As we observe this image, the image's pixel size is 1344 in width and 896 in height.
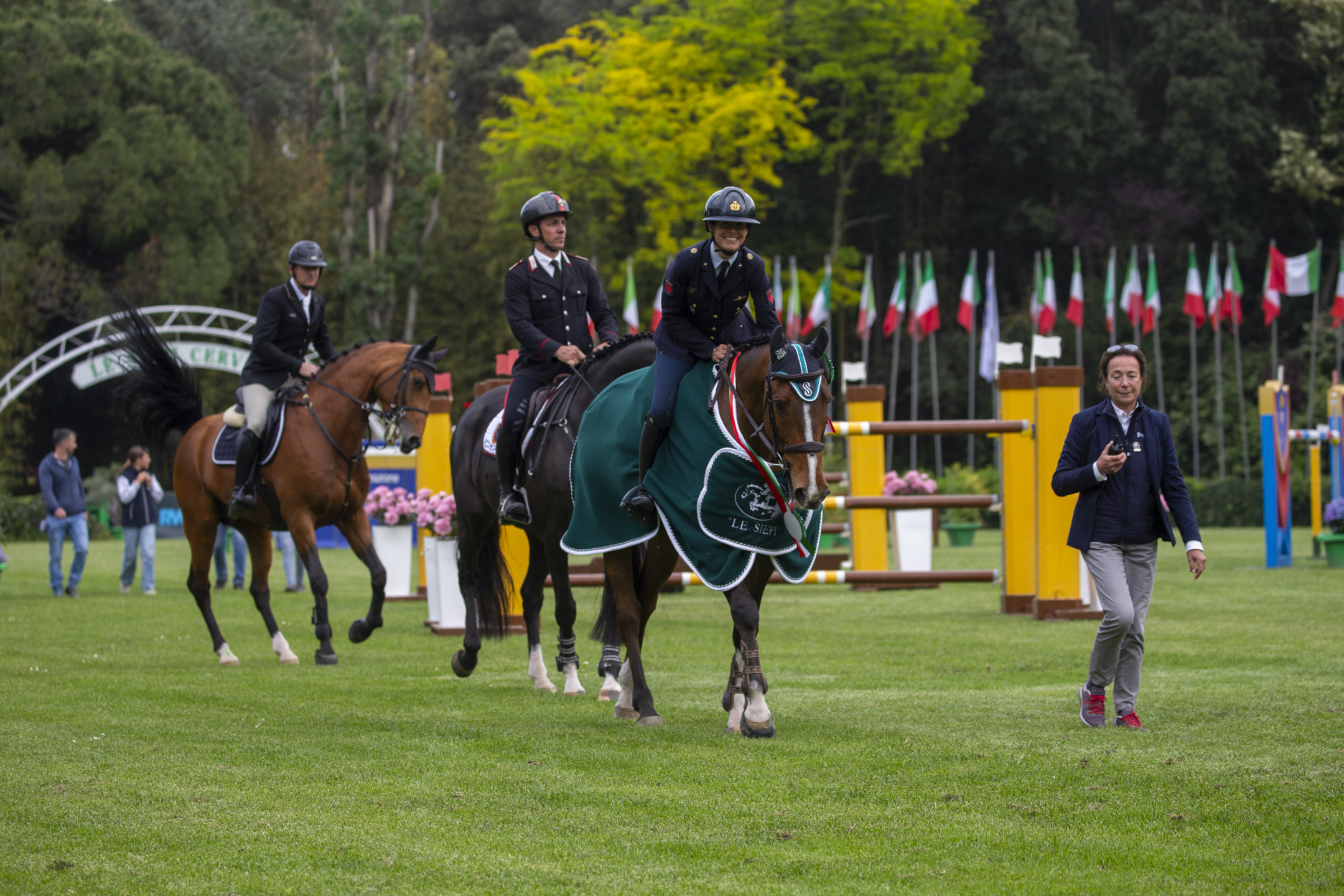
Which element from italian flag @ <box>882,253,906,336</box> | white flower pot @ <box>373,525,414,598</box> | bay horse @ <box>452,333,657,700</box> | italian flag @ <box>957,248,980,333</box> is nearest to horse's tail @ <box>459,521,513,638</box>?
bay horse @ <box>452,333,657,700</box>

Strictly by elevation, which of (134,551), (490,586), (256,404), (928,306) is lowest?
(134,551)

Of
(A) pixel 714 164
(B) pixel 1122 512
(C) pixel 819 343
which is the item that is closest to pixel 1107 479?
(B) pixel 1122 512

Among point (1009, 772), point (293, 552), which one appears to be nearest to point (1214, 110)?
point (293, 552)

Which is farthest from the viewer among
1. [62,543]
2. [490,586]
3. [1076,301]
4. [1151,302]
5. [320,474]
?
[1076,301]

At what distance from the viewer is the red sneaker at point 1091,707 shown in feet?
24.1

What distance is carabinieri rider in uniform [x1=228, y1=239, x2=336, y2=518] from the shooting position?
11125mm

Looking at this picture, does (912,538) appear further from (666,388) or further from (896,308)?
(896,308)

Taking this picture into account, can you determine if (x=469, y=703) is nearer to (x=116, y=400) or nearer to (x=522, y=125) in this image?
(x=116, y=400)

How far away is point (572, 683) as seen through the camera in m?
9.21

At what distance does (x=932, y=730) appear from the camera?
7.25 m

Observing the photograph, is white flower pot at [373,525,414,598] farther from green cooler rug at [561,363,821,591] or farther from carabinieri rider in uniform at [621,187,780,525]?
carabinieri rider in uniform at [621,187,780,525]

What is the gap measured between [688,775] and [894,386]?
33.0m

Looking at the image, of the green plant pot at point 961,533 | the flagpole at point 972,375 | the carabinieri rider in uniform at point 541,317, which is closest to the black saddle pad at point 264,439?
the carabinieri rider in uniform at point 541,317

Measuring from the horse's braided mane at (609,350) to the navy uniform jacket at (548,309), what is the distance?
0.90 feet
